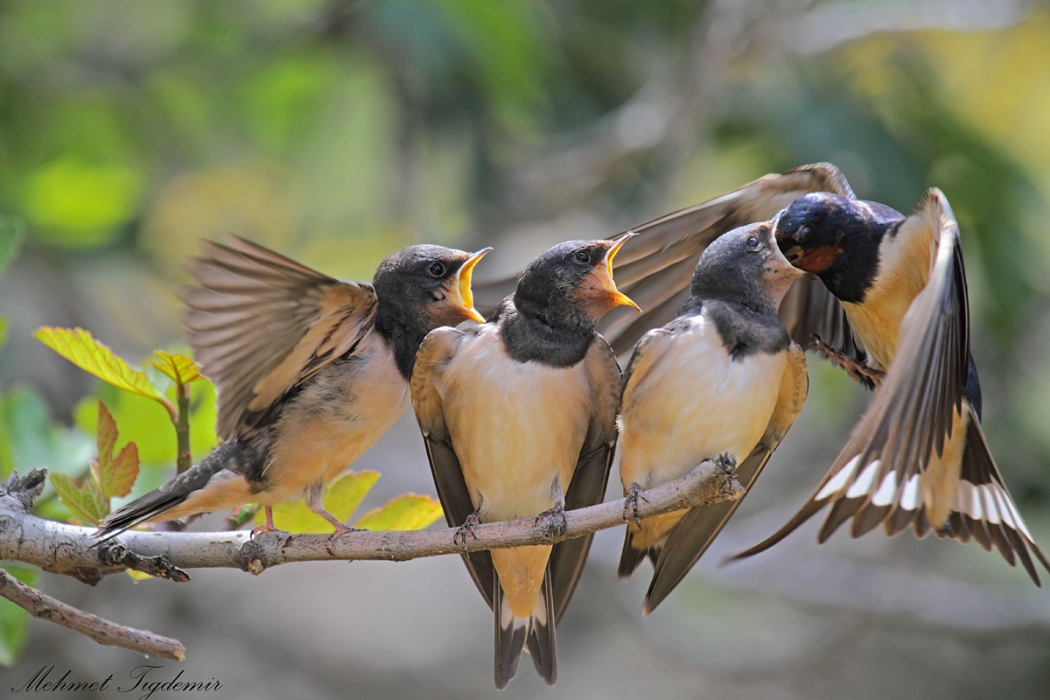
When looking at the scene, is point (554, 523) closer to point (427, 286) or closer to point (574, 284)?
point (574, 284)

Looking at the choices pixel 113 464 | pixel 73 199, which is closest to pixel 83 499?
pixel 113 464

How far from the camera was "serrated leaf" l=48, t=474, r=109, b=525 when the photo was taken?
2.33 meters

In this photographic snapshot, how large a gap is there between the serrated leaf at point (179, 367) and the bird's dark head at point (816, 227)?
138cm

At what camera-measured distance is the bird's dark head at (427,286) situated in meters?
2.35

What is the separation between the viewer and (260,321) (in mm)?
2146

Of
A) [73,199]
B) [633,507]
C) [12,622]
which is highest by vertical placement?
[73,199]

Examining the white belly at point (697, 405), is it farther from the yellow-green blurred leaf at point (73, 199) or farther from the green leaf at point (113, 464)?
the yellow-green blurred leaf at point (73, 199)

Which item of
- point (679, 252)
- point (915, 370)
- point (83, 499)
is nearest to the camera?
point (915, 370)

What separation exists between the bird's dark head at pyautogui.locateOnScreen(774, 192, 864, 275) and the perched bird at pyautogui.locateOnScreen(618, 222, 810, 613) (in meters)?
0.09

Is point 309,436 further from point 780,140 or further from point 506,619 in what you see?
point 780,140

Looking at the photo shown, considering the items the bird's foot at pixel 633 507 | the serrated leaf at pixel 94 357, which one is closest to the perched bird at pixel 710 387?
the bird's foot at pixel 633 507

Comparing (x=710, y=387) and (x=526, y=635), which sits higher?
(x=710, y=387)

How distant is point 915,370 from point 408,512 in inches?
47.2

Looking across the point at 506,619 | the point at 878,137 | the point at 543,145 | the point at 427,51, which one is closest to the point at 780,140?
the point at 878,137
